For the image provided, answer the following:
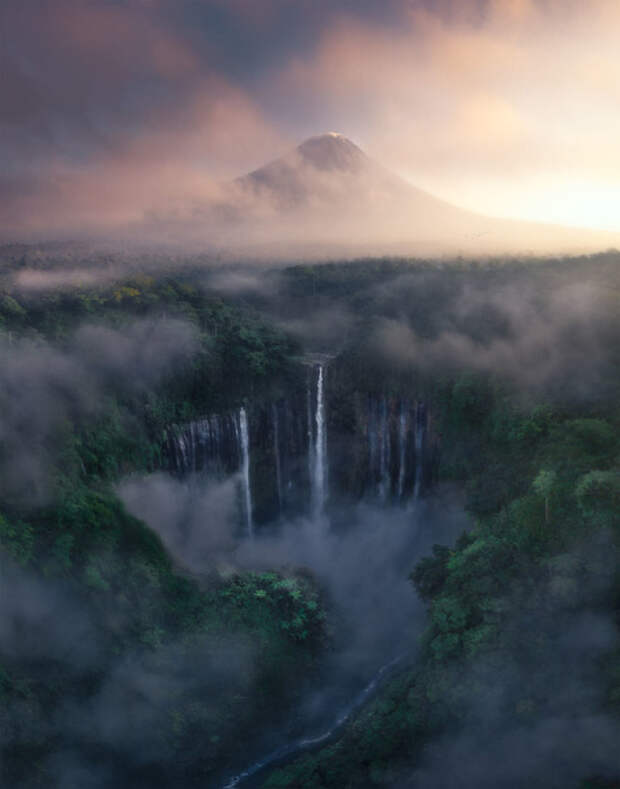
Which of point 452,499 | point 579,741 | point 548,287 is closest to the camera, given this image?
point 579,741

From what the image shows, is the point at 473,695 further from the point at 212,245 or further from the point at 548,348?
the point at 212,245

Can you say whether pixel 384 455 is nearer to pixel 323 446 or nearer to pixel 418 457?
pixel 418 457

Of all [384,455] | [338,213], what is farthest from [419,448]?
[338,213]

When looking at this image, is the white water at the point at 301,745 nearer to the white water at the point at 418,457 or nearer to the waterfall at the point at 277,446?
the white water at the point at 418,457

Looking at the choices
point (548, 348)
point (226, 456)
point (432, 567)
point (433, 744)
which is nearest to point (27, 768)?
point (433, 744)

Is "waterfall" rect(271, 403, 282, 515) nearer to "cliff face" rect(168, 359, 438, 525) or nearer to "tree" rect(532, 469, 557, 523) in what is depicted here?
"cliff face" rect(168, 359, 438, 525)

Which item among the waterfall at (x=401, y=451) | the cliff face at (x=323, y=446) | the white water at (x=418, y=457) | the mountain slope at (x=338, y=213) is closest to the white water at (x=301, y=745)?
the white water at (x=418, y=457)
